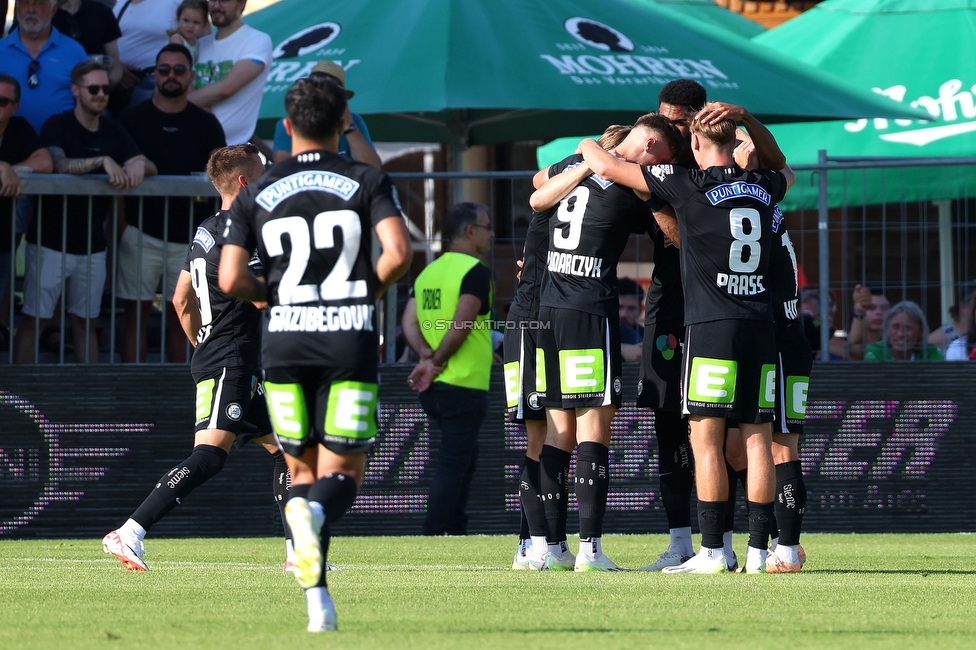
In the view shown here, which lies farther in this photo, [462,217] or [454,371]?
[454,371]

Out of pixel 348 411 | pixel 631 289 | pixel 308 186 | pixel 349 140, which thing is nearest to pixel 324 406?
pixel 348 411

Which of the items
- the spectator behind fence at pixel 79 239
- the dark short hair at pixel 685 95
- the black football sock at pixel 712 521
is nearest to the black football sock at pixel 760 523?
the black football sock at pixel 712 521

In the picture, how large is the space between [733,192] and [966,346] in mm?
4494

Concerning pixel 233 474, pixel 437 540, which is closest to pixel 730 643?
pixel 437 540

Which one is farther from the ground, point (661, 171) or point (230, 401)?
point (661, 171)

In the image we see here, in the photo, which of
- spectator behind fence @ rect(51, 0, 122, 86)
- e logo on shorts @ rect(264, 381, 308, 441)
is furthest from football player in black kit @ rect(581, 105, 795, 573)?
spectator behind fence @ rect(51, 0, 122, 86)

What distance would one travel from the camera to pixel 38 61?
10867 mm

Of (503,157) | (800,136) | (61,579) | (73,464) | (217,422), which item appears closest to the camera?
(61,579)

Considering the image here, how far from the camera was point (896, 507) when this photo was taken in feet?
36.0

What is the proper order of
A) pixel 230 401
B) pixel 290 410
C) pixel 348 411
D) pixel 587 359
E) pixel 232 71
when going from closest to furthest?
pixel 348 411 < pixel 290 410 < pixel 587 359 < pixel 230 401 < pixel 232 71

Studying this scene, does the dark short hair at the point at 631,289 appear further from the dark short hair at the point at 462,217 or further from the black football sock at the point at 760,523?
the black football sock at the point at 760,523

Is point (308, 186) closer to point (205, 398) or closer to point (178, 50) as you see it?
point (205, 398)

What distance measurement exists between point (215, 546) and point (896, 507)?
487 centimetres

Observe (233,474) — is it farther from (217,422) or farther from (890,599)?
(890,599)
